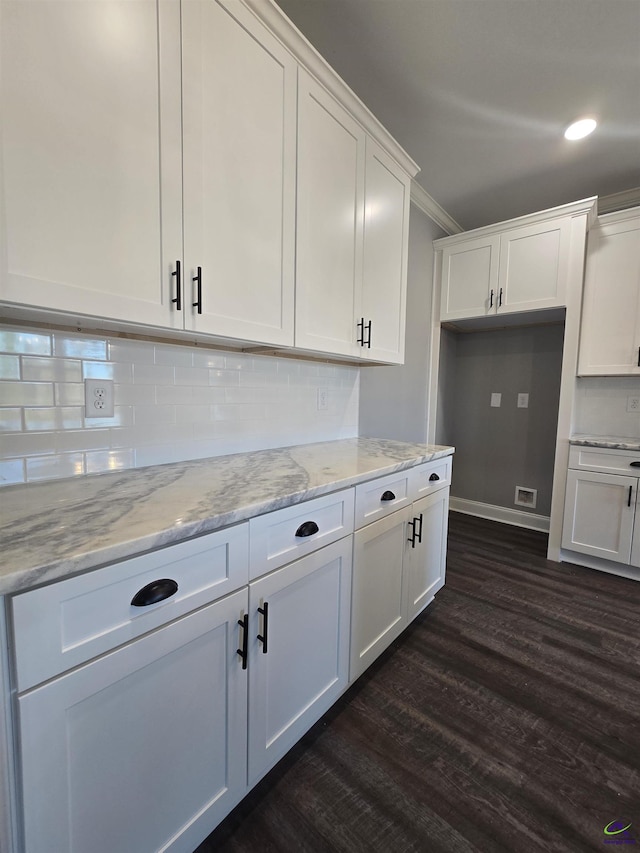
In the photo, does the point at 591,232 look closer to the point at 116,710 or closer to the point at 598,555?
the point at 598,555

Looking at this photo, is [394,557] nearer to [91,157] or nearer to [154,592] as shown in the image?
[154,592]

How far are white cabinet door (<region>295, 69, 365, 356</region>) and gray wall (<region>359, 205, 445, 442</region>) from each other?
737 millimetres

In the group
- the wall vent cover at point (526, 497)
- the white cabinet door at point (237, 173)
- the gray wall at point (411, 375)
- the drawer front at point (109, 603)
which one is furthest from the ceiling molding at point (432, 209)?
the drawer front at point (109, 603)

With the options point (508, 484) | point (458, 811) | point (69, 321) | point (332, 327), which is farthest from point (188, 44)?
point (508, 484)

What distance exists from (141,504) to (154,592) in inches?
9.3

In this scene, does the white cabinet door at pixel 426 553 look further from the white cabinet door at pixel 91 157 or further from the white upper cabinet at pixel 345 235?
the white cabinet door at pixel 91 157

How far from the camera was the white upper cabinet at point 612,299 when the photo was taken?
249cm

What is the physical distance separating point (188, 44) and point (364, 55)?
1.06 metres

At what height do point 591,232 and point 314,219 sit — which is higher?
point 591,232

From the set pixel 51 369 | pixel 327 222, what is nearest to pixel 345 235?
pixel 327 222

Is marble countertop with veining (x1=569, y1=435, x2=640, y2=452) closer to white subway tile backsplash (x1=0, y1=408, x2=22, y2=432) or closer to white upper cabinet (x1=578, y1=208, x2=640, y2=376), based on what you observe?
white upper cabinet (x1=578, y1=208, x2=640, y2=376)

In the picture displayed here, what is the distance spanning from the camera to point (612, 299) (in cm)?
256

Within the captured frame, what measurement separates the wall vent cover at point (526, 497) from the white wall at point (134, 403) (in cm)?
255

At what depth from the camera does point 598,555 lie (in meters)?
2.55
